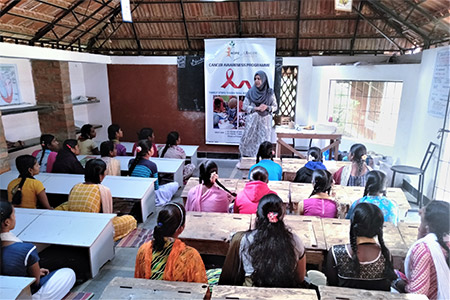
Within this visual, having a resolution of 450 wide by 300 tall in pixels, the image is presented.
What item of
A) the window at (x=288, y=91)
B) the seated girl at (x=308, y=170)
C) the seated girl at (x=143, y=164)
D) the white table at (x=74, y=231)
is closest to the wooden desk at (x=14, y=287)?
the white table at (x=74, y=231)

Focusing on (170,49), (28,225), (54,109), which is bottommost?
(28,225)

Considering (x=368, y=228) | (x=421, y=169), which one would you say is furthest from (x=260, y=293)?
(x=421, y=169)

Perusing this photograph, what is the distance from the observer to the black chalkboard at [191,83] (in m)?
6.38

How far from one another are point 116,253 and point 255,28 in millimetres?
5021

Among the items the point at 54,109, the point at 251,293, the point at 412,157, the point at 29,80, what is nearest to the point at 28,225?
the point at 251,293

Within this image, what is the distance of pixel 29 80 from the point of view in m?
5.77

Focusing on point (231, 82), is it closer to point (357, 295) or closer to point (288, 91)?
point (288, 91)

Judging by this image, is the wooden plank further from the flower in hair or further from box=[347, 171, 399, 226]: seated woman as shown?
box=[347, 171, 399, 226]: seated woman

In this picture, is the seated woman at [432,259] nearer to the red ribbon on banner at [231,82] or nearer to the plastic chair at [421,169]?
the plastic chair at [421,169]

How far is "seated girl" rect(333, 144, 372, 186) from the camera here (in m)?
3.00

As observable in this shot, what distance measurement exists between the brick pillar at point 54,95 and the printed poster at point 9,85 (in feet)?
1.37

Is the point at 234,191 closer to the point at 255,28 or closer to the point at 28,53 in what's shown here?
the point at 28,53

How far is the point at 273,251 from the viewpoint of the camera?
1.59 m

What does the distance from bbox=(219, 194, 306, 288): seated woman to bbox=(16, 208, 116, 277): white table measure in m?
1.42
